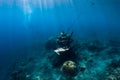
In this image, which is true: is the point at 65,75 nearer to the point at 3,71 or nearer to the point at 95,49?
the point at 95,49

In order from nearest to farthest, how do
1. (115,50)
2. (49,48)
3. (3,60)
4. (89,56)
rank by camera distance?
(89,56), (115,50), (49,48), (3,60)

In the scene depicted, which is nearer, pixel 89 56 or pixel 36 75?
pixel 36 75

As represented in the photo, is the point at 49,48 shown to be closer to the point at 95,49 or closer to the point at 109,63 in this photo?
the point at 95,49

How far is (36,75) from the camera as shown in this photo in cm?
1297

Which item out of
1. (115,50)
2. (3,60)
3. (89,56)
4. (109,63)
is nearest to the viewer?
(109,63)

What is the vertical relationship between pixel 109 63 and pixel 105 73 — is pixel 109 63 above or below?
above

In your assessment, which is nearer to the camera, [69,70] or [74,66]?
[69,70]

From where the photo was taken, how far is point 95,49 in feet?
54.3

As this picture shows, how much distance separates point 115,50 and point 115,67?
4.13 metres

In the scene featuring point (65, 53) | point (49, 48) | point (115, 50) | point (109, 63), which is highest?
point (49, 48)

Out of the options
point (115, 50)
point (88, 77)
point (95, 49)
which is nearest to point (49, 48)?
point (95, 49)

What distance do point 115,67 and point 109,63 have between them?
33.3 inches

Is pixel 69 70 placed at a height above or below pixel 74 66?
below

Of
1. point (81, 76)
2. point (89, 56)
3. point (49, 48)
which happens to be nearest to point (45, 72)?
point (81, 76)
